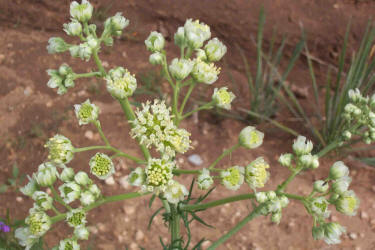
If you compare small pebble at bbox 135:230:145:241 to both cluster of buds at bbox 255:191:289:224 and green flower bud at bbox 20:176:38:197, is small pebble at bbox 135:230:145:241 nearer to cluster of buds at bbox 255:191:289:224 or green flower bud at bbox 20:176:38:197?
green flower bud at bbox 20:176:38:197

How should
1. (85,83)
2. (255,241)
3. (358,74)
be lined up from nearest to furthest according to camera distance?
(255,241), (358,74), (85,83)

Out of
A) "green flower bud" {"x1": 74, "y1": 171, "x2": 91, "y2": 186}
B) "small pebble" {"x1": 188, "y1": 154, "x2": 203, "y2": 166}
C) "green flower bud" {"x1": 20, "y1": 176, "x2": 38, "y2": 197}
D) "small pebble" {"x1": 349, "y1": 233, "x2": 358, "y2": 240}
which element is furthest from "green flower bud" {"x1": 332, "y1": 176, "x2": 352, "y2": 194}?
"small pebble" {"x1": 188, "y1": 154, "x2": 203, "y2": 166}

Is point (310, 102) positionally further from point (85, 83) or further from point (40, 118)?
point (40, 118)

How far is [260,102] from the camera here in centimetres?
362

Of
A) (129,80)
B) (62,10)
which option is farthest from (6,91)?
(129,80)

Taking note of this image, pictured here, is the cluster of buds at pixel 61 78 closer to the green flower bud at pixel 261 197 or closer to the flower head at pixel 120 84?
the flower head at pixel 120 84

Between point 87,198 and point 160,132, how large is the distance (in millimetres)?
394

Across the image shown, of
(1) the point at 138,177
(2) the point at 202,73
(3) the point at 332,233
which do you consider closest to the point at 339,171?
(3) the point at 332,233

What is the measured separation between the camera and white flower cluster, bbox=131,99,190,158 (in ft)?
5.69

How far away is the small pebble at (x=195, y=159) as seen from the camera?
346 centimetres

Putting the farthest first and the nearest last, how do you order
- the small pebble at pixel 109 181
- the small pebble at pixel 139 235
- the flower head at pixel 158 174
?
the small pebble at pixel 109 181 → the small pebble at pixel 139 235 → the flower head at pixel 158 174

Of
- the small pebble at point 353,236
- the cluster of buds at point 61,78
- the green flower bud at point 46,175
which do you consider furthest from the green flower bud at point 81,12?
the small pebble at point 353,236

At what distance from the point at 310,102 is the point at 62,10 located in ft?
8.26

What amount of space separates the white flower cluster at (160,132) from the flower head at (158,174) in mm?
45
